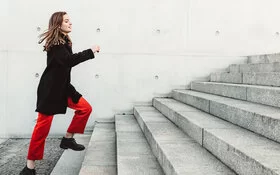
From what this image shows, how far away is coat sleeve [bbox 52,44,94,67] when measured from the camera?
11.2 feet

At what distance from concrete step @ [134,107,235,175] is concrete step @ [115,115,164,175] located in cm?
8

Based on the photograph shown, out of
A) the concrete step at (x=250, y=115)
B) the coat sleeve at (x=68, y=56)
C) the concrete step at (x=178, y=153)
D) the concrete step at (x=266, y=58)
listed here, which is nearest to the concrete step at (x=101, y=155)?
the concrete step at (x=178, y=153)

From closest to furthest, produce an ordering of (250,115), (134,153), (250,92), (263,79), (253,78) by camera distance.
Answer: (250,115) < (134,153) < (250,92) < (263,79) < (253,78)

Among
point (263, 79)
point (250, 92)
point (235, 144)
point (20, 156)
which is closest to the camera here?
point (235, 144)

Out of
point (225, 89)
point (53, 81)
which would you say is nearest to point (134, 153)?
point (53, 81)

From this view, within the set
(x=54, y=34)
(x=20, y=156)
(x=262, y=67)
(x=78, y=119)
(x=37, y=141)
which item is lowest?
(x=20, y=156)

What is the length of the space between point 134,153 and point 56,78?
45.6 inches

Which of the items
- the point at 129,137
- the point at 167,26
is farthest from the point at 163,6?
the point at 129,137

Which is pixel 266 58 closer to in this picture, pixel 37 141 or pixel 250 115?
pixel 250 115

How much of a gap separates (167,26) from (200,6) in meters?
0.73

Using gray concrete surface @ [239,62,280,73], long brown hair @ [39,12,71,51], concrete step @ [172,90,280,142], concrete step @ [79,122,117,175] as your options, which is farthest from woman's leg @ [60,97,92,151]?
gray concrete surface @ [239,62,280,73]

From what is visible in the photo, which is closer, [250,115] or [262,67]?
[250,115]

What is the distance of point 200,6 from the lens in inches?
240

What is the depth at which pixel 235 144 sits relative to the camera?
7.58 ft
